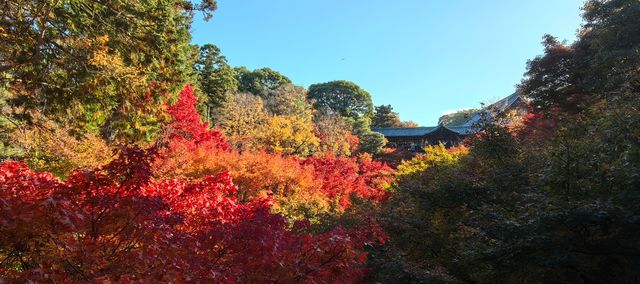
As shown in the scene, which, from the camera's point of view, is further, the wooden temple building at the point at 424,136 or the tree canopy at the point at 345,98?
the tree canopy at the point at 345,98

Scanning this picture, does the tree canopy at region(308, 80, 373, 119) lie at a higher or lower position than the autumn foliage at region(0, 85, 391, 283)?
higher

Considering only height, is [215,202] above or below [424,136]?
below

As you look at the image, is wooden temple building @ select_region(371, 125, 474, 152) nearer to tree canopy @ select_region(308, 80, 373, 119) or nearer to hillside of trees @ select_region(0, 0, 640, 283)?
tree canopy @ select_region(308, 80, 373, 119)

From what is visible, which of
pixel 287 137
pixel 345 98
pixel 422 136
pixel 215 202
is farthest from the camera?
pixel 345 98

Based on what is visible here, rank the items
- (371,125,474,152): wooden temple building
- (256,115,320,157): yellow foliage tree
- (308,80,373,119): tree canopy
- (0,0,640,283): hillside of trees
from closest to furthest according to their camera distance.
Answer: (0,0,640,283): hillside of trees, (256,115,320,157): yellow foliage tree, (371,125,474,152): wooden temple building, (308,80,373,119): tree canopy

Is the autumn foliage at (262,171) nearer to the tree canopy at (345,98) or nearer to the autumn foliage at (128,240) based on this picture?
the autumn foliage at (128,240)

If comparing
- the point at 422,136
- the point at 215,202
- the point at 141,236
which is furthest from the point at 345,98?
the point at 141,236

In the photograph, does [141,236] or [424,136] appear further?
[424,136]

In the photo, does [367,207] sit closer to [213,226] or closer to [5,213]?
[213,226]

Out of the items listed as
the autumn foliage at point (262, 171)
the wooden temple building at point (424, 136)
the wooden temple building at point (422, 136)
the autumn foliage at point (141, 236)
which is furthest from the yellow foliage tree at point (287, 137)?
the wooden temple building at point (422, 136)

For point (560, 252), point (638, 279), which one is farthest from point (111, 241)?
point (638, 279)

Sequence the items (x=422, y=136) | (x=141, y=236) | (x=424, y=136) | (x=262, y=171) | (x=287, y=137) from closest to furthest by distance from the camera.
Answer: (x=141, y=236) < (x=262, y=171) < (x=287, y=137) < (x=424, y=136) < (x=422, y=136)

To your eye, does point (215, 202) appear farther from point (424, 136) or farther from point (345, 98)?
point (345, 98)

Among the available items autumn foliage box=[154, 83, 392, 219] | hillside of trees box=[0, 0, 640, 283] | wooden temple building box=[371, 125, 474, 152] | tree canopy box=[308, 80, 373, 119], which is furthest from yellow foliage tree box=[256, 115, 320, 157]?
tree canopy box=[308, 80, 373, 119]
